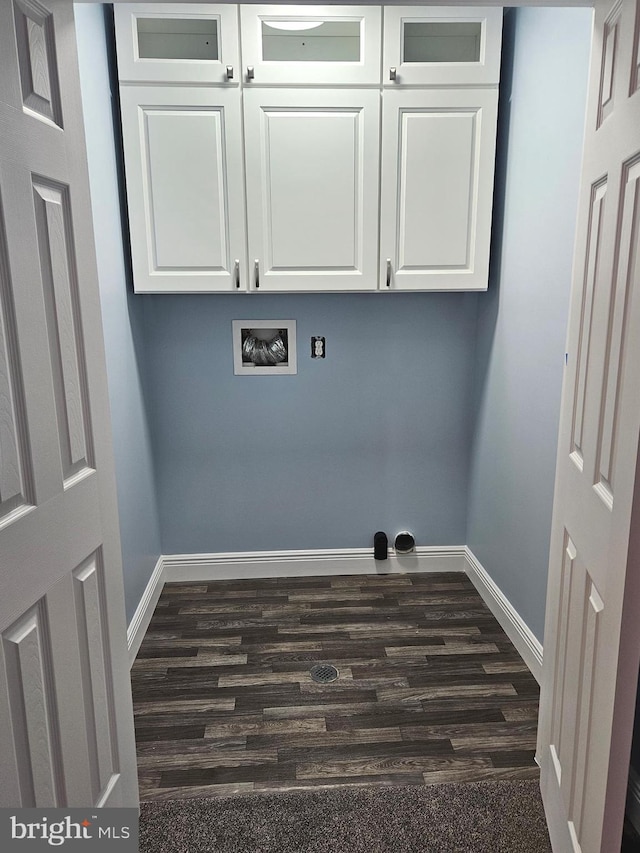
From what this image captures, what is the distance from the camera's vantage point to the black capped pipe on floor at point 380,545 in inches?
130

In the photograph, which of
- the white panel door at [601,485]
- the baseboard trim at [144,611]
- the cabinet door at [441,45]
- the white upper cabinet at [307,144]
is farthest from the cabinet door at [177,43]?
the baseboard trim at [144,611]

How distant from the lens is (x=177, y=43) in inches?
98.9

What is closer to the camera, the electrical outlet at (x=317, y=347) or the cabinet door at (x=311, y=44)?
the cabinet door at (x=311, y=44)

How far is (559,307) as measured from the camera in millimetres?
2211

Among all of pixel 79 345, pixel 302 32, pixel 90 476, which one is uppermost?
pixel 302 32

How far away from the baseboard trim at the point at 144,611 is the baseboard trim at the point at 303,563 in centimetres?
12

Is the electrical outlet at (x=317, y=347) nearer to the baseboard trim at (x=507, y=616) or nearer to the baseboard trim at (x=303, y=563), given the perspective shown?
the baseboard trim at (x=303, y=563)

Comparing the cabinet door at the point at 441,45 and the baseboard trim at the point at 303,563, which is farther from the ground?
the cabinet door at the point at 441,45

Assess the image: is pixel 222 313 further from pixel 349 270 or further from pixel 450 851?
pixel 450 851

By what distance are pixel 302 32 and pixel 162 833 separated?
292 centimetres

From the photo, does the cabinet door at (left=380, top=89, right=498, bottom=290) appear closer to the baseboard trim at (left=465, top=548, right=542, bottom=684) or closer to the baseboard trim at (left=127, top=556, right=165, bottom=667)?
the baseboard trim at (left=465, top=548, right=542, bottom=684)

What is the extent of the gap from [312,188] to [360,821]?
7.63ft

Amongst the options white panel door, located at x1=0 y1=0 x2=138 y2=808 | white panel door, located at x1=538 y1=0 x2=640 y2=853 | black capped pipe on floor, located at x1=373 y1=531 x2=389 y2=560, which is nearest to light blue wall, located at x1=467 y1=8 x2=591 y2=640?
black capped pipe on floor, located at x1=373 y1=531 x2=389 y2=560

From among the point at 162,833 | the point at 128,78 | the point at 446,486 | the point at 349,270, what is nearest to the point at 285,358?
the point at 349,270
